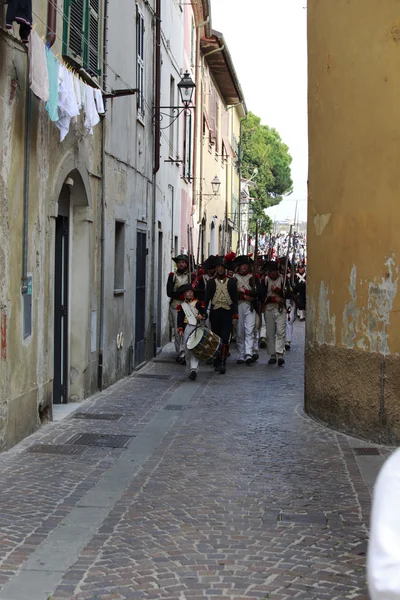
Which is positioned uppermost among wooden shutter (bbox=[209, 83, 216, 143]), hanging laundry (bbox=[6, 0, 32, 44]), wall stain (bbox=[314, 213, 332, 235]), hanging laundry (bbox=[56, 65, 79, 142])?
wooden shutter (bbox=[209, 83, 216, 143])

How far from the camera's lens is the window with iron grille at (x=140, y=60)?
51.7 ft

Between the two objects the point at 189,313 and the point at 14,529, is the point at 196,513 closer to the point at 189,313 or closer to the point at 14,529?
the point at 14,529

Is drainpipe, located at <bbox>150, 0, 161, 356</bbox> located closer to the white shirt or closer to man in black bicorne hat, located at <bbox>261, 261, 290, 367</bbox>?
man in black bicorne hat, located at <bbox>261, 261, 290, 367</bbox>

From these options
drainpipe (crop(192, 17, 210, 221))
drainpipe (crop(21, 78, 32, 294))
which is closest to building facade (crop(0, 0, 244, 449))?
drainpipe (crop(21, 78, 32, 294))

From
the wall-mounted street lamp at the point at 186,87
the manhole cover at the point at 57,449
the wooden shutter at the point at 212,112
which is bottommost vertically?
the manhole cover at the point at 57,449

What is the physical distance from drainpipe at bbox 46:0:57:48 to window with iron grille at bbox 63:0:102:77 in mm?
586

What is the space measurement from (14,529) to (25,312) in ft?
11.2

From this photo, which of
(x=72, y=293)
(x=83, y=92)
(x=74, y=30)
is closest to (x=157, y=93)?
(x=74, y=30)

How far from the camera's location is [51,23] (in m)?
9.85

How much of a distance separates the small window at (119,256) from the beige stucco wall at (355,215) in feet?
15.2

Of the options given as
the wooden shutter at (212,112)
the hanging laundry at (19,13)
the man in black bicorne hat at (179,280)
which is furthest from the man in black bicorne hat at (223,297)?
the wooden shutter at (212,112)

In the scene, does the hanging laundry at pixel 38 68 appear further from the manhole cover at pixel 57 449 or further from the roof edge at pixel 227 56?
the roof edge at pixel 227 56

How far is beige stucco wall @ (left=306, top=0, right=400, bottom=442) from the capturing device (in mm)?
9016

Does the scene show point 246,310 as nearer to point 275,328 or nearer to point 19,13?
point 275,328
